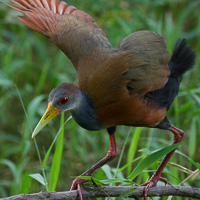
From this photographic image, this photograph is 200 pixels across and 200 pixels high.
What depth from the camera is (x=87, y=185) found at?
3.25 meters

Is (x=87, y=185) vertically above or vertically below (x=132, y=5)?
below

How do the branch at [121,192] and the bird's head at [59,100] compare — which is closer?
the branch at [121,192]

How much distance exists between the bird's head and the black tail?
916 mm

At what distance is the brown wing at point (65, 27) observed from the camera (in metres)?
3.85

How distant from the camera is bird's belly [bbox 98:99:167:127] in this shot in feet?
11.4

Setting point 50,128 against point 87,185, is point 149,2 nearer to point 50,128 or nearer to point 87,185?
point 50,128

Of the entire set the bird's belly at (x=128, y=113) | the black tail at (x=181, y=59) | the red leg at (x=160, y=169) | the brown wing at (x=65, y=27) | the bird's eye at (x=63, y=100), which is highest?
the brown wing at (x=65, y=27)

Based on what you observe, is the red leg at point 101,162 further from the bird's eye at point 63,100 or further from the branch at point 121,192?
the bird's eye at point 63,100

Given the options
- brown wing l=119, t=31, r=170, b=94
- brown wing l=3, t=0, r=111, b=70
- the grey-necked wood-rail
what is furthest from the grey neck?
brown wing l=3, t=0, r=111, b=70

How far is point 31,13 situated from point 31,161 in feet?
7.45

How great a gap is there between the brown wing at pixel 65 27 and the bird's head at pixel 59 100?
1.48ft

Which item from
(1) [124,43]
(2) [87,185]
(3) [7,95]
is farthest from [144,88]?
(3) [7,95]

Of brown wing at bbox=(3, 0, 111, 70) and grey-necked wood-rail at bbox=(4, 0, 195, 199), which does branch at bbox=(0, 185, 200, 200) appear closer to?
grey-necked wood-rail at bbox=(4, 0, 195, 199)

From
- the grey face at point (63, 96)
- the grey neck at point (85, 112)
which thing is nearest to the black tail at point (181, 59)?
the grey neck at point (85, 112)
